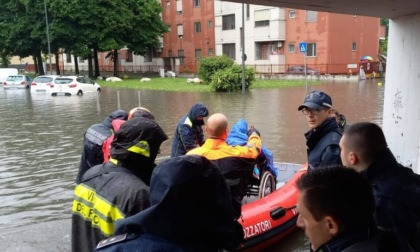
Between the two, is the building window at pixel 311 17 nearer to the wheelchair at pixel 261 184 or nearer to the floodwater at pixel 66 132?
the floodwater at pixel 66 132

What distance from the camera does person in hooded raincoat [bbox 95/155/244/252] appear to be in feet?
5.51

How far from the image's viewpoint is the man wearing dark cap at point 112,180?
2266 mm

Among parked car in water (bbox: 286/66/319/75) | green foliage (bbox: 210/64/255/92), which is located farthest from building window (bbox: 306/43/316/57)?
green foliage (bbox: 210/64/255/92)

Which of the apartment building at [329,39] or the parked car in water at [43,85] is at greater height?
the apartment building at [329,39]

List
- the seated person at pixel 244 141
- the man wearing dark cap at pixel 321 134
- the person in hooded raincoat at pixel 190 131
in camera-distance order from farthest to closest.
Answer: the person in hooded raincoat at pixel 190 131 → the seated person at pixel 244 141 → the man wearing dark cap at pixel 321 134

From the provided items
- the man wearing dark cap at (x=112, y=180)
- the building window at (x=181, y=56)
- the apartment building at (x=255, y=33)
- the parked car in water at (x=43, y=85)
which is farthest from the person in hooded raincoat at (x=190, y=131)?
the building window at (x=181, y=56)

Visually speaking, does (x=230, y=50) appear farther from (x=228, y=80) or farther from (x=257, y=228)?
(x=257, y=228)

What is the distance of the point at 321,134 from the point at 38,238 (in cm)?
423

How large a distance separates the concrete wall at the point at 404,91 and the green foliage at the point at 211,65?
83.1 feet

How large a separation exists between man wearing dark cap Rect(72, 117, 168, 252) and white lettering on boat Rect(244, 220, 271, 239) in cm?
253

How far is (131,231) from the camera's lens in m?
1.74

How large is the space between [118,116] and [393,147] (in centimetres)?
321

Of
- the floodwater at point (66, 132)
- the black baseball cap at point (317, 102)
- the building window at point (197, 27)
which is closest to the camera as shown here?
the black baseball cap at point (317, 102)

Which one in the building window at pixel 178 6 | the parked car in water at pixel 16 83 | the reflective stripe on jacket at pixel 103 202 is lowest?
the parked car in water at pixel 16 83
